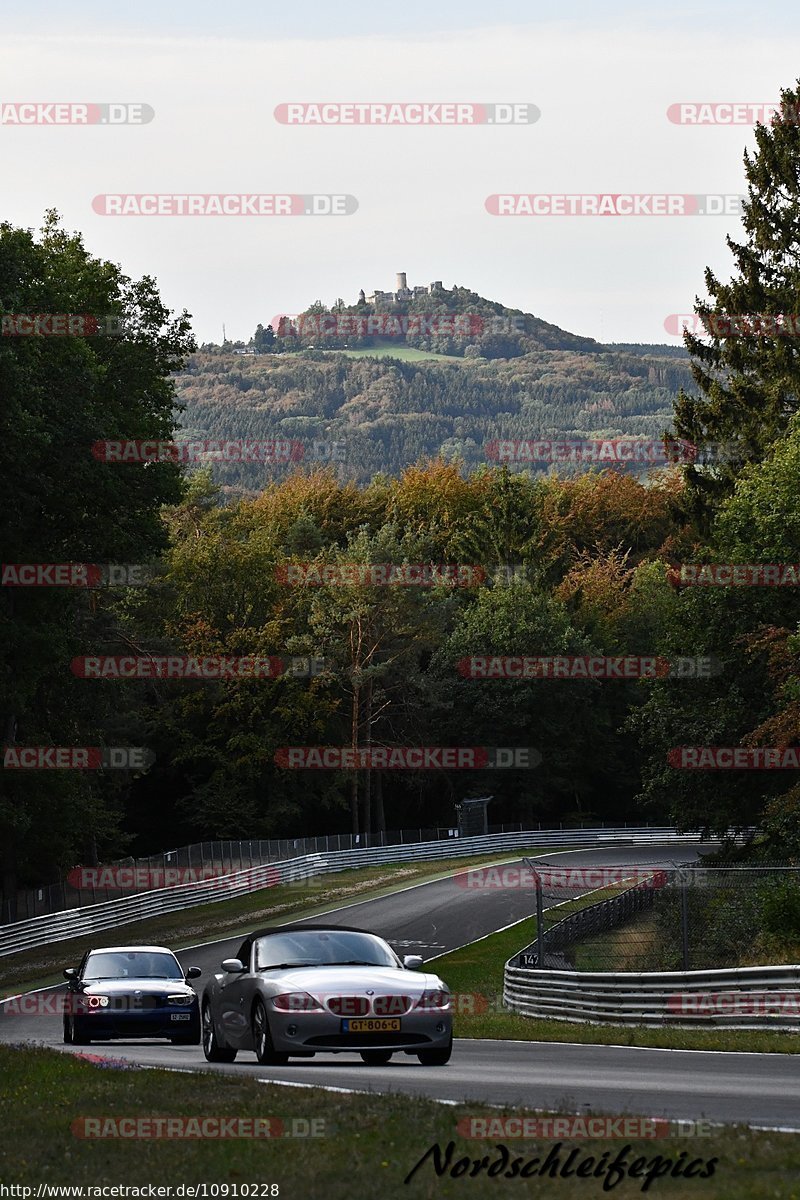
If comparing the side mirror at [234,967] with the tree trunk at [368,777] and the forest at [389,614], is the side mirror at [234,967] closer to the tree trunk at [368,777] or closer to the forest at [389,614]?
the forest at [389,614]

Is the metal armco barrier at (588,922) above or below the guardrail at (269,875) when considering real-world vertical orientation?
above

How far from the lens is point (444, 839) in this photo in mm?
82750

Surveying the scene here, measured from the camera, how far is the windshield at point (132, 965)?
874 inches

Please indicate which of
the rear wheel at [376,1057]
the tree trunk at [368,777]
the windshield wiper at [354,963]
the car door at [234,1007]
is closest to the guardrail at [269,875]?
the tree trunk at [368,777]

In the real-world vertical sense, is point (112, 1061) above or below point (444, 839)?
above

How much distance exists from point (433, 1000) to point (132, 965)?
27.5ft

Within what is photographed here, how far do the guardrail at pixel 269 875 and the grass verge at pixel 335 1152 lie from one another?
33600 mm

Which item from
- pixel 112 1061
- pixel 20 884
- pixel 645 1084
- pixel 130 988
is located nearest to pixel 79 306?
pixel 20 884

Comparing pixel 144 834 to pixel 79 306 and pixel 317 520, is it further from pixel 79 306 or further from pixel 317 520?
pixel 79 306

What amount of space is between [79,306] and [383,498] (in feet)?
230

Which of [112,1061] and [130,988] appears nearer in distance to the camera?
[112,1061]

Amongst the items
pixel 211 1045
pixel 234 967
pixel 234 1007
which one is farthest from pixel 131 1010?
pixel 234 967

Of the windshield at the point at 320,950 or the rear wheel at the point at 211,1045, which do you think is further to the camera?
the rear wheel at the point at 211,1045

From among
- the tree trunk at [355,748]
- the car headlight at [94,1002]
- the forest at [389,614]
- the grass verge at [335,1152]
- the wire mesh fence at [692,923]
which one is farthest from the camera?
the tree trunk at [355,748]
